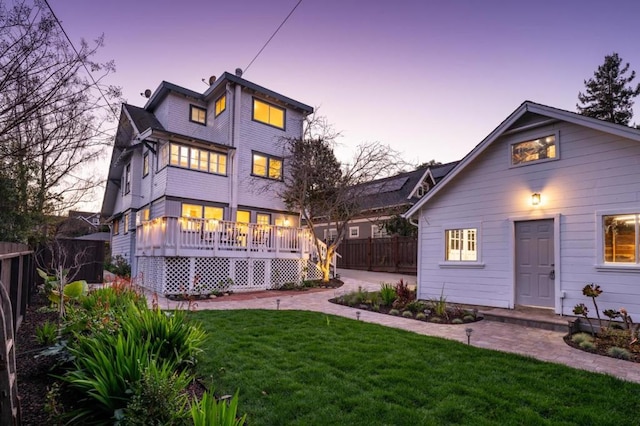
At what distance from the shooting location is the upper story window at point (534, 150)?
8375 mm

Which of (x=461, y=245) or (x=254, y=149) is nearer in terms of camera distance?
(x=461, y=245)

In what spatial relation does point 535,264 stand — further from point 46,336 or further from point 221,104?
point 221,104

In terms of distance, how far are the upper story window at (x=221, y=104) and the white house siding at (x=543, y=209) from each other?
998 cm

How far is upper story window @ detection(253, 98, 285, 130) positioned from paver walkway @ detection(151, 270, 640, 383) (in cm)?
855

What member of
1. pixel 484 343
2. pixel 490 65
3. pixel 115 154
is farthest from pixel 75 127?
pixel 115 154

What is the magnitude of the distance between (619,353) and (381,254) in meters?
14.0

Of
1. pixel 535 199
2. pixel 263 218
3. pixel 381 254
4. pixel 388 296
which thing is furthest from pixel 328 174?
pixel 535 199

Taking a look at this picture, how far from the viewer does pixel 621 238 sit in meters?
7.17

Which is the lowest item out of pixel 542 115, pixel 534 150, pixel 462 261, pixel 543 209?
pixel 462 261

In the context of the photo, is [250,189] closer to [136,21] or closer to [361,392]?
[136,21]

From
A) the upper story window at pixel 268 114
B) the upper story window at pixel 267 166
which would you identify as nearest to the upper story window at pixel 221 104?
the upper story window at pixel 268 114

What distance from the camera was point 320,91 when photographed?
14258mm

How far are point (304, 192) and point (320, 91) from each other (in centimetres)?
403

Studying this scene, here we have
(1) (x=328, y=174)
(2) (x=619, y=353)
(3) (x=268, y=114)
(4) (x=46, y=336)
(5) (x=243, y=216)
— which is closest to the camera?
(4) (x=46, y=336)
